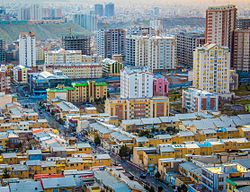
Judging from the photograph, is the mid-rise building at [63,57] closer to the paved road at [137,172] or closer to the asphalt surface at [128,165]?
the asphalt surface at [128,165]

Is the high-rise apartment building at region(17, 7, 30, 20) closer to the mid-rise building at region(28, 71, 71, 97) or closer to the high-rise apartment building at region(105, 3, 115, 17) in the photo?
the high-rise apartment building at region(105, 3, 115, 17)

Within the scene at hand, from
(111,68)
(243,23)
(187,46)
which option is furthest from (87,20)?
(111,68)

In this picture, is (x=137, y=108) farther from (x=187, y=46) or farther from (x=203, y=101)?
(x=187, y=46)

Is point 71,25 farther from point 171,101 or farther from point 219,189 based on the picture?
point 219,189

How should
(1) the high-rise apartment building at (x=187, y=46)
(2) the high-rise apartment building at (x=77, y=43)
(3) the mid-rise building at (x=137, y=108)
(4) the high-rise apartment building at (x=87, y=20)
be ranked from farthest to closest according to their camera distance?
(4) the high-rise apartment building at (x=87, y=20), (2) the high-rise apartment building at (x=77, y=43), (1) the high-rise apartment building at (x=187, y=46), (3) the mid-rise building at (x=137, y=108)

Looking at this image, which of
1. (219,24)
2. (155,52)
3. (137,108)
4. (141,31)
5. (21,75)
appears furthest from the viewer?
(141,31)

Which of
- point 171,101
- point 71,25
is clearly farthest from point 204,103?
point 71,25

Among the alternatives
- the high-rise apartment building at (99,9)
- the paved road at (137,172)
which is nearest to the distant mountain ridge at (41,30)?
the high-rise apartment building at (99,9)

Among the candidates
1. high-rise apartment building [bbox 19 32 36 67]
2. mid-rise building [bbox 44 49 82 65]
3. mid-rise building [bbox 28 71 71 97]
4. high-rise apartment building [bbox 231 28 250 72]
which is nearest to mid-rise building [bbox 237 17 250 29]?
high-rise apartment building [bbox 231 28 250 72]
